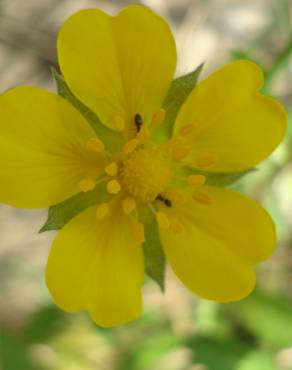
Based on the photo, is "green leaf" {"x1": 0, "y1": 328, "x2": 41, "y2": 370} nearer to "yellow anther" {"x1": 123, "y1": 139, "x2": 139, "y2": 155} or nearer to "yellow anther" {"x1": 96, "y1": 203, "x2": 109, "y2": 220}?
"yellow anther" {"x1": 96, "y1": 203, "x2": 109, "y2": 220}

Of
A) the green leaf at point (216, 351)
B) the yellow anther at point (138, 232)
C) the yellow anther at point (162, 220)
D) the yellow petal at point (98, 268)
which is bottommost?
the green leaf at point (216, 351)

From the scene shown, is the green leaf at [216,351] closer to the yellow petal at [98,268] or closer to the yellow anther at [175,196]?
the yellow petal at [98,268]

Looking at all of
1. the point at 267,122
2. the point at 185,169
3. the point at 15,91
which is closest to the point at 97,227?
the point at 185,169

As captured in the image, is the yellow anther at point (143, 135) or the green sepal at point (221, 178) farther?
the green sepal at point (221, 178)

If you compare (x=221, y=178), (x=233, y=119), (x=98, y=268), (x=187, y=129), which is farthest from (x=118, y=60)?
(x=98, y=268)

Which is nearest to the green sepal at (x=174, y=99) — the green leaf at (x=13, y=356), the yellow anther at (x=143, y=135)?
the yellow anther at (x=143, y=135)

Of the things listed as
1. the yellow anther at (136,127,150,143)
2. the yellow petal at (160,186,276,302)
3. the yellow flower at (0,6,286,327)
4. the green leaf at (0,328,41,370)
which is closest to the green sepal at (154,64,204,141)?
the yellow flower at (0,6,286,327)

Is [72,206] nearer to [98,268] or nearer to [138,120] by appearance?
[98,268]
